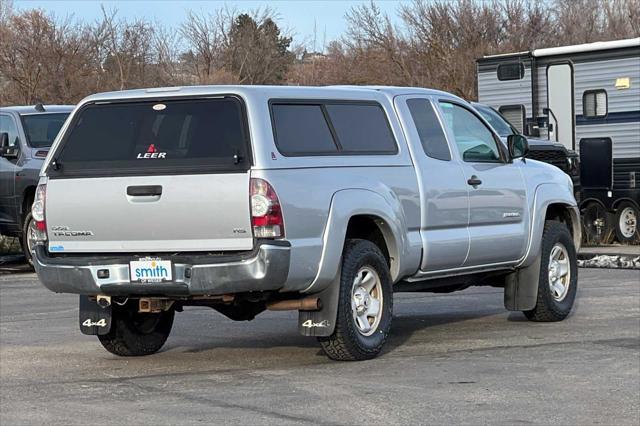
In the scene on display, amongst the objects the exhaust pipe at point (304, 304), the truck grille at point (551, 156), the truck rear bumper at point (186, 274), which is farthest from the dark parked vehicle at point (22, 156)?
the exhaust pipe at point (304, 304)

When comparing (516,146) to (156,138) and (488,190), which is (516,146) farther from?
(156,138)

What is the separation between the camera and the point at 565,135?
2098 cm

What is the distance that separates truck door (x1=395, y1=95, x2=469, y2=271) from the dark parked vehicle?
8.09 m

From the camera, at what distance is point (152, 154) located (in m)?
9.06

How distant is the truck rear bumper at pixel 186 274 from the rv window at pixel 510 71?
13729 millimetres

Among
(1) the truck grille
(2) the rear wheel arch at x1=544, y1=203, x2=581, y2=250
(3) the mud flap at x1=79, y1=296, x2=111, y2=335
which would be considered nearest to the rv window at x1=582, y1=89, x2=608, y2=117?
(1) the truck grille

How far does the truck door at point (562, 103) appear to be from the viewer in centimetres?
2092

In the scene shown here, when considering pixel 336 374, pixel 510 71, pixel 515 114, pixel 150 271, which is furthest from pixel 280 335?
pixel 510 71

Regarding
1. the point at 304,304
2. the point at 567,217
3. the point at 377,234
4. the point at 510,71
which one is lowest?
the point at 304,304

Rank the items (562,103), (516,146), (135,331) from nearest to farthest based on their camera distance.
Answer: (135,331) < (516,146) < (562,103)

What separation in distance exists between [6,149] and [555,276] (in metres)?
8.56

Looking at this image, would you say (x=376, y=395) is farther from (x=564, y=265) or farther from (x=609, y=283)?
(x=609, y=283)

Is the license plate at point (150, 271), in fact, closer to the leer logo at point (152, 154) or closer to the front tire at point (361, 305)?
the leer logo at point (152, 154)

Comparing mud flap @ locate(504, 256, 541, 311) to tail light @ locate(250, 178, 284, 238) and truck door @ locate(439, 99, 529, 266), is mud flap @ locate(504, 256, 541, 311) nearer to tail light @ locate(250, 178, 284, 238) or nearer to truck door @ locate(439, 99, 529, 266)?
truck door @ locate(439, 99, 529, 266)
